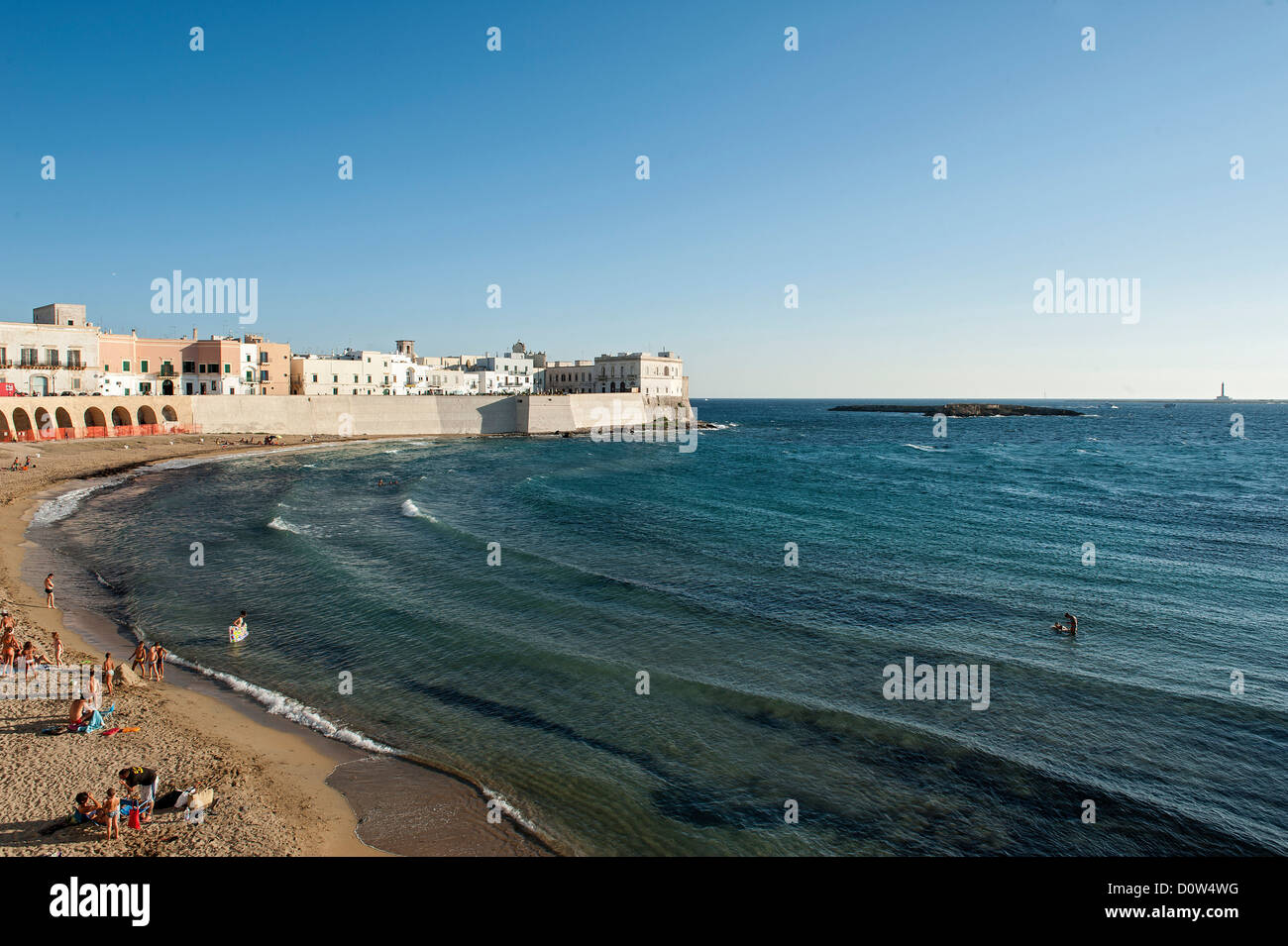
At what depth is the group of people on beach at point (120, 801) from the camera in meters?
12.1

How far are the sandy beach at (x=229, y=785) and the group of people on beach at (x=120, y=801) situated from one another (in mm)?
190

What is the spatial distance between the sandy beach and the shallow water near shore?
107 centimetres

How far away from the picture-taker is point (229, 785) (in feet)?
46.5

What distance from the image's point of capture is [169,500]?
46.5m

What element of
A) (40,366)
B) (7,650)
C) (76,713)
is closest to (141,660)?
(7,650)

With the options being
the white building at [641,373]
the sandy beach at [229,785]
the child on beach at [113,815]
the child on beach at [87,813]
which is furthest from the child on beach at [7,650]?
the white building at [641,373]

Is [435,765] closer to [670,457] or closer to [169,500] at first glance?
[169,500]

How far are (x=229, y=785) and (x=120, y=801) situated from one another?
6.47 ft

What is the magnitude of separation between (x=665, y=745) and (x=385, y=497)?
123 ft

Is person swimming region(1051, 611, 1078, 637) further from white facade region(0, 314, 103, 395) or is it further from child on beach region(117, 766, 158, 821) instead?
white facade region(0, 314, 103, 395)

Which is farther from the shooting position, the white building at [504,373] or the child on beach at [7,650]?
the white building at [504,373]

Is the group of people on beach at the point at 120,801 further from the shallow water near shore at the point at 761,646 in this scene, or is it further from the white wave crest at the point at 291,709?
the shallow water near shore at the point at 761,646

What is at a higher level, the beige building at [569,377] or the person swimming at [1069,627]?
the beige building at [569,377]
